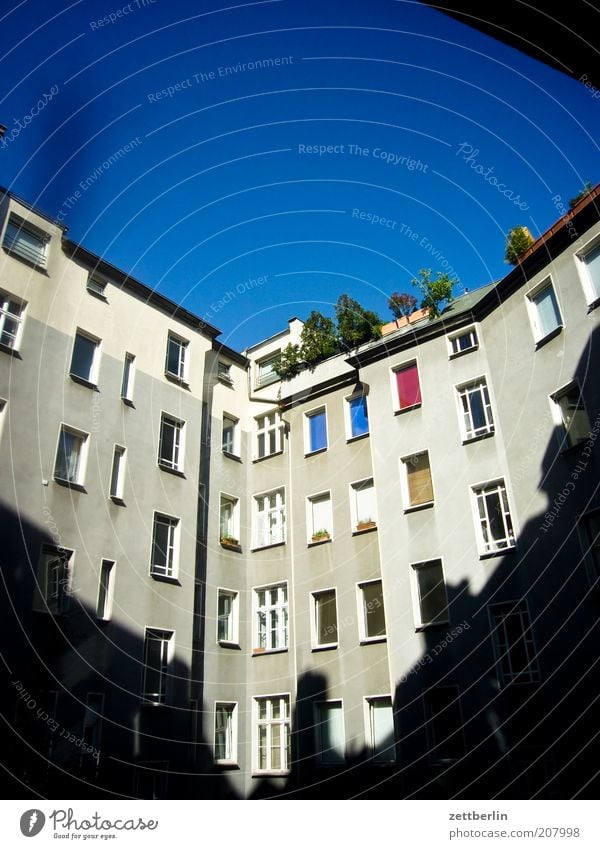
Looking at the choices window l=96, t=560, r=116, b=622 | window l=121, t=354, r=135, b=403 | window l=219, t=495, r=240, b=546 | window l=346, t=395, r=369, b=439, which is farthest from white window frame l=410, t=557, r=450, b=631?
window l=121, t=354, r=135, b=403

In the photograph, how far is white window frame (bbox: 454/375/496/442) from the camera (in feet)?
60.5

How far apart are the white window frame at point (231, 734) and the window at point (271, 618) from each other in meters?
1.96

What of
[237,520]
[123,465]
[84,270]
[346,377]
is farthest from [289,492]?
[84,270]

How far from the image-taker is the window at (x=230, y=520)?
74.0ft

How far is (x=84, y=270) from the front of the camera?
19719mm

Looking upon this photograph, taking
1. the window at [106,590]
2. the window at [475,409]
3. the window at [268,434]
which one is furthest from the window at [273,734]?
the window at [475,409]

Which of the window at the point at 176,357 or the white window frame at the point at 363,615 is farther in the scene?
the window at the point at 176,357

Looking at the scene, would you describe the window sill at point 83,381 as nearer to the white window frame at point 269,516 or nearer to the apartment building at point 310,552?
the apartment building at point 310,552

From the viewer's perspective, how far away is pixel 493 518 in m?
17.4

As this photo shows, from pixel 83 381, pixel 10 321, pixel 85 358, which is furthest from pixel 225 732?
pixel 10 321

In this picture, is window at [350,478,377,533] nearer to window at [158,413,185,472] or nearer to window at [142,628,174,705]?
window at [158,413,185,472]

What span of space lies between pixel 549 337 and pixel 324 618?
10.8 meters

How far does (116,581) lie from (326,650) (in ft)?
22.0

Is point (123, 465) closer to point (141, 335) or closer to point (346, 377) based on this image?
point (141, 335)
